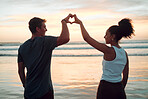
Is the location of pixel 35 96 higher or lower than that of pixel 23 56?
lower

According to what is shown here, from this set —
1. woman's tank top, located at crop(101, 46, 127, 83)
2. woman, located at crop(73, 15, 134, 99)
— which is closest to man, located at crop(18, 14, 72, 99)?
woman, located at crop(73, 15, 134, 99)

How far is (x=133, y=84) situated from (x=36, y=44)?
18.2 ft

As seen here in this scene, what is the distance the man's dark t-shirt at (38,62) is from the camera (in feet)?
8.75

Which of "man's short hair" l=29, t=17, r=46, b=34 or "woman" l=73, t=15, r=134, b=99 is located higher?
"man's short hair" l=29, t=17, r=46, b=34

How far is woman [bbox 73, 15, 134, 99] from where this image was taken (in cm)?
276

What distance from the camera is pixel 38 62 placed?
2678 mm

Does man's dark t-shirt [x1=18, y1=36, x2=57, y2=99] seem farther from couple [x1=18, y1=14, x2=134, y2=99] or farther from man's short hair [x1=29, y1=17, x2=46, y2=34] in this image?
man's short hair [x1=29, y1=17, x2=46, y2=34]

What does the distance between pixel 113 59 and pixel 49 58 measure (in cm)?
85

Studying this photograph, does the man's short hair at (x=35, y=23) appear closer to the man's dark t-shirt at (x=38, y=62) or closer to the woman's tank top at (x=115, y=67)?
the man's dark t-shirt at (x=38, y=62)

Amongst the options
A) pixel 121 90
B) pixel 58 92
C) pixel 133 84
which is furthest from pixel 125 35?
pixel 133 84

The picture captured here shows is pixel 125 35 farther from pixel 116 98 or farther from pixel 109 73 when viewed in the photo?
pixel 116 98

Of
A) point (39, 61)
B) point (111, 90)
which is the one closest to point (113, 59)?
point (111, 90)

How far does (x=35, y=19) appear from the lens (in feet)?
9.24

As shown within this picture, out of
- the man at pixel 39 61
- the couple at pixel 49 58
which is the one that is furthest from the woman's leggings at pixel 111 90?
the man at pixel 39 61
